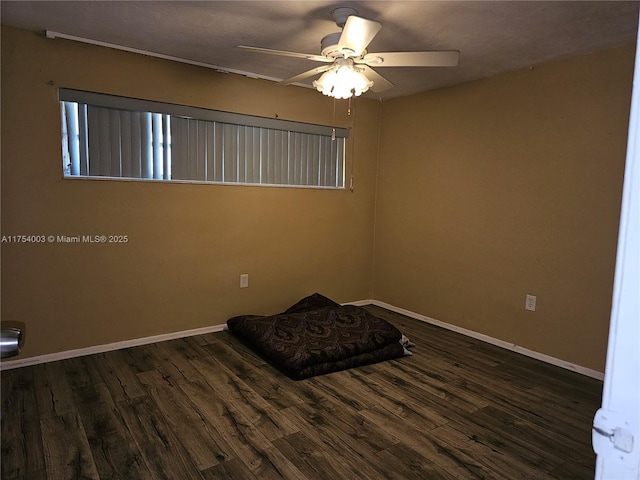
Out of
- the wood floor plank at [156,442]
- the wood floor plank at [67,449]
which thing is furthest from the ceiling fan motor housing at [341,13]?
the wood floor plank at [67,449]

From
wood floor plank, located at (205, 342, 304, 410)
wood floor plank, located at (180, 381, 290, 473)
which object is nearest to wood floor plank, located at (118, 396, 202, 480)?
wood floor plank, located at (180, 381, 290, 473)

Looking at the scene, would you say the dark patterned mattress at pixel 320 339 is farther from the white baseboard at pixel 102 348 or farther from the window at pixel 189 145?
the window at pixel 189 145

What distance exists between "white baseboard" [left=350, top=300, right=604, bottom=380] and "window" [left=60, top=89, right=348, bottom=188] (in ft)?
4.60

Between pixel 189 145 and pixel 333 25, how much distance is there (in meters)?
1.49

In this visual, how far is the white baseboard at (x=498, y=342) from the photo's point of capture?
111 inches

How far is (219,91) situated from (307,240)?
1523mm

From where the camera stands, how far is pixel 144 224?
3.07m

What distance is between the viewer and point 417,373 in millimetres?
2779

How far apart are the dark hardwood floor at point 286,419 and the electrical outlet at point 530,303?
400mm

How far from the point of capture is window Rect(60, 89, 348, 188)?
2.82m

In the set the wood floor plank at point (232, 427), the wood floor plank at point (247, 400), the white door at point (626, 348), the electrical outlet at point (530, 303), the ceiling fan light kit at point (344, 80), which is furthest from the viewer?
the electrical outlet at point (530, 303)

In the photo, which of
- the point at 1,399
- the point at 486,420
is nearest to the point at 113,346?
the point at 1,399

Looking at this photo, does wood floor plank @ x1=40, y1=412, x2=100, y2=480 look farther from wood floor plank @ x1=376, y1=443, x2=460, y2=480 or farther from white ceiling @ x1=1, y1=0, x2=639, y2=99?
white ceiling @ x1=1, y1=0, x2=639, y2=99

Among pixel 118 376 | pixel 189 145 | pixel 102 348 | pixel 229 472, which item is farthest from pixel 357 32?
pixel 102 348
